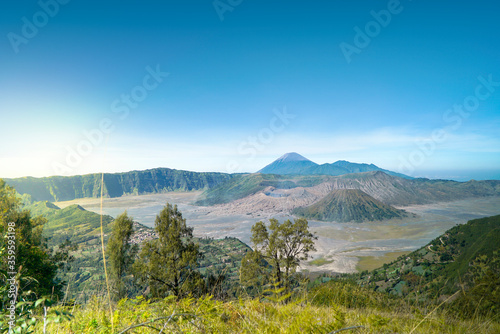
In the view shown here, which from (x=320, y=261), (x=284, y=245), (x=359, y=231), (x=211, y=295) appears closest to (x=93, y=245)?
(x=320, y=261)

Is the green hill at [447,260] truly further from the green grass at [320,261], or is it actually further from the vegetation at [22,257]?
the vegetation at [22,257]

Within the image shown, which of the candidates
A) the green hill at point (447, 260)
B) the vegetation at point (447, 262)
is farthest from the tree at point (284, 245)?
the green hill at point (447, 260)

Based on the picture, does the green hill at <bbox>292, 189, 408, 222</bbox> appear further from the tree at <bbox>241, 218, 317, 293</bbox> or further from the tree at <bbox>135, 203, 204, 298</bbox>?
the tree at <bbox>135, 203, 204, 298</bbox>

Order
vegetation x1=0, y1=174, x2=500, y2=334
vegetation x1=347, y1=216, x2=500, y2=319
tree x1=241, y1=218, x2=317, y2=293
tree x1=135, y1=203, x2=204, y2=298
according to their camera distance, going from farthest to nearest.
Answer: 1. vegetation x1=347, y1=216, x2=500, y2=319
2. tree x1=241, y1=218, x2=317, y2=293
3. tree x1=135, y1=203, x2=204, y2=298
4. vegetation x1=0, y1=174, x2=500, y2=334

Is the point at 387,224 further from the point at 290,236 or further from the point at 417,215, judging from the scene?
the point at 290,236

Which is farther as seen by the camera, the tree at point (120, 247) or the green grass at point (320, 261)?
the green grass at point (320, 261)

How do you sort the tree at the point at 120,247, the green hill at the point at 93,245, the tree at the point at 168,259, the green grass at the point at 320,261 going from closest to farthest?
the tree at the point at 168,259 → the tree at the point at 120,247 → the green hill at the point at 93,245 → the green grass at the point at 320,261

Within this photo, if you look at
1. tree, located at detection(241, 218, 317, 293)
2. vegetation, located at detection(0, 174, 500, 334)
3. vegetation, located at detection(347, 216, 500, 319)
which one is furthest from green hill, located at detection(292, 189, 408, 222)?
tree, located at detection(241, 218, 317, 293)

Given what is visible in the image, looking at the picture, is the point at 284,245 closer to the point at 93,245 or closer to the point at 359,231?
the point at 93,245
